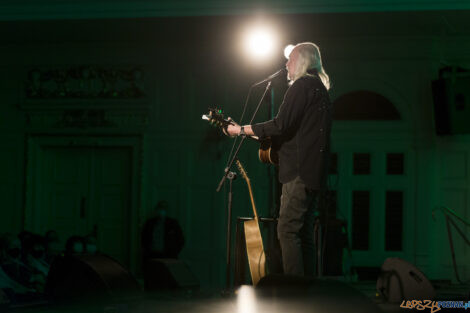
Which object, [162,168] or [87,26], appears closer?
[87,26]

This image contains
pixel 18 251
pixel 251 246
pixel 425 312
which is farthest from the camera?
pixel 18 251

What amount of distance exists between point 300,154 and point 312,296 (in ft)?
3.44

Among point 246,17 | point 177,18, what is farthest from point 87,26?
point 246,17

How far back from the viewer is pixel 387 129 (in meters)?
8.02

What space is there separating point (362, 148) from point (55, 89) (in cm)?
437

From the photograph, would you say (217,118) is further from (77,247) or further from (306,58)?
(77,247)

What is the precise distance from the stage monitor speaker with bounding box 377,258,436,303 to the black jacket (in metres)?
0.59

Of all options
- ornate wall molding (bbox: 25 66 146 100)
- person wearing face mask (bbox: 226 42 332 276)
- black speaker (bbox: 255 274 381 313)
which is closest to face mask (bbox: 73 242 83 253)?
ornate wall molding (bbox: 25 66 146 100)

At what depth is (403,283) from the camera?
3240mm

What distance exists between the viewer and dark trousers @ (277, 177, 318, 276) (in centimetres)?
321

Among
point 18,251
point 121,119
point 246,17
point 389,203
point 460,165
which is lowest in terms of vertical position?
point 18,251

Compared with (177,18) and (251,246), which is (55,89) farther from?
(251,246)

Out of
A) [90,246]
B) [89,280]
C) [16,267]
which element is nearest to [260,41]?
[90,246]

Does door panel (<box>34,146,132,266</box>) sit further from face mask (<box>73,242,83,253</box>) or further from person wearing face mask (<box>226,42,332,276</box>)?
person wearing face mask (<box>226,42,332,276</box>)
